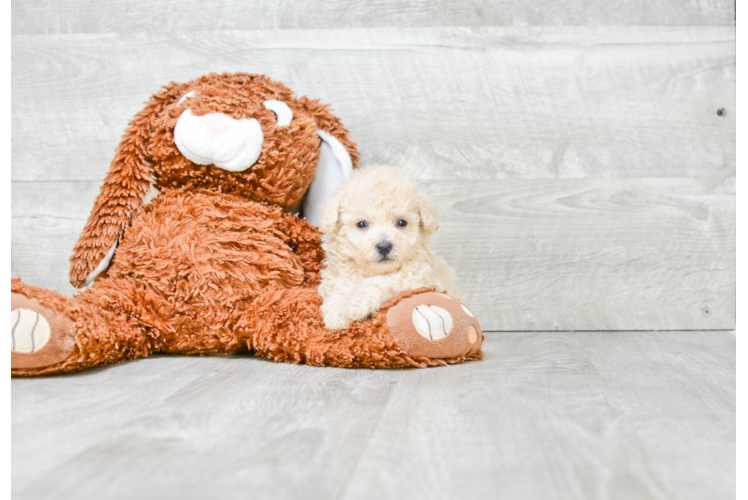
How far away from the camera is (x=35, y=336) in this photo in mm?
875

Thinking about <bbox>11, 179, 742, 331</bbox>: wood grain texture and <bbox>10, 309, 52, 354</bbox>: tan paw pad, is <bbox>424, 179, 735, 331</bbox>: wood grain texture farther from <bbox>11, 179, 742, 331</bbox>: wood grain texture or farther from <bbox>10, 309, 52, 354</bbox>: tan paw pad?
<bbox>10, 309, 52, 354</bbox>: tan paw pad

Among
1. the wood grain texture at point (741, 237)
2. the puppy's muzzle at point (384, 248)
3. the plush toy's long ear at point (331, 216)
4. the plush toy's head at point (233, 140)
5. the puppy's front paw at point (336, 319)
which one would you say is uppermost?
the plush toy's head at point (233, 140)

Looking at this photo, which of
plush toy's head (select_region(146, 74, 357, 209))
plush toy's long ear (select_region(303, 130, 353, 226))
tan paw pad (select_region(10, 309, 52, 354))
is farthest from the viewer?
plush toy's long ear (select_region(303, 130, 353, 226))

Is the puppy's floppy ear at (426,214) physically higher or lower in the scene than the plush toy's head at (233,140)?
lower

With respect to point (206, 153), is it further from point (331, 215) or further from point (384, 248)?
point (384, 248)

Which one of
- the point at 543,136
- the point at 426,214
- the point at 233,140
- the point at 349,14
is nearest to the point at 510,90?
the point at 543,136

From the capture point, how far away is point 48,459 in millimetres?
601

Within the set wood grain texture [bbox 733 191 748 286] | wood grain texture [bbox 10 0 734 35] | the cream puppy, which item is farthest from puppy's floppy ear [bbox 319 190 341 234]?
wood grain texture [bbox 733 191 748 286]

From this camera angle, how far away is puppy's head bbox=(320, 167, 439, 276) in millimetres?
1033

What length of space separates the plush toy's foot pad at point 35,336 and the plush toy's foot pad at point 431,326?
472mm

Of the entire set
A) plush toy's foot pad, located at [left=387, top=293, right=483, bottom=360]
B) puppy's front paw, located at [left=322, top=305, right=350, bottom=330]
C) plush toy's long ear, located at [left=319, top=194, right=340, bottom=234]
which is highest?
plush toy's long ear, located at [left=319, top=194, right=340, bottom=234]

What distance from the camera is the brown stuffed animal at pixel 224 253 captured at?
39.7 inches

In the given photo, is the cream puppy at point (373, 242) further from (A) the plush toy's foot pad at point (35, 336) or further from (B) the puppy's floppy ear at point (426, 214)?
(A) the plush toy's foot pad at point (35, 336)

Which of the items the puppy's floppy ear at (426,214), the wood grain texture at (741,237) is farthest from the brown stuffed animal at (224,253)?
the wood grain texture at (741,237)
